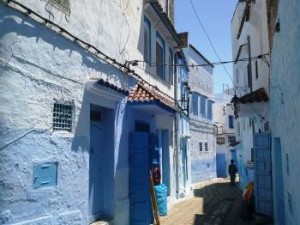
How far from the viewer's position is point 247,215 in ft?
37.0

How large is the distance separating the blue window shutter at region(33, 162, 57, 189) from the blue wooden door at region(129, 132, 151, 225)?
3.49 meters

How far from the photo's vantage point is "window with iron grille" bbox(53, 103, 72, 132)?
620 cm

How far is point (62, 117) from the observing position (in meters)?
6.38

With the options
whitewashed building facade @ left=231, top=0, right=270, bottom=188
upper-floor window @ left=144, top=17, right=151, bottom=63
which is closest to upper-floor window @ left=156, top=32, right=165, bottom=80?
upper-floor window @ left=144, top=17, right=151, bottom=63

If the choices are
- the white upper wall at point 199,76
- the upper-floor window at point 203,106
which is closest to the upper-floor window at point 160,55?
the white upper wall at point 199,76

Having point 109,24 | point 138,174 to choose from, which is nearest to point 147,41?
point 109,24

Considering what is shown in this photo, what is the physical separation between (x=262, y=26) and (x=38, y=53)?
Result: 28.2ft

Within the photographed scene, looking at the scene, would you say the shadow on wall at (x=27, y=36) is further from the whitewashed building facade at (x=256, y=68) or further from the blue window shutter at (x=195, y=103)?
the blue window shutter at (x=195, y=103)

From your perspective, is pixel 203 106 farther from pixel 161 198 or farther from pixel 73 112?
pixel 73 112

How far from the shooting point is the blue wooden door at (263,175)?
Result: 35.4 ft

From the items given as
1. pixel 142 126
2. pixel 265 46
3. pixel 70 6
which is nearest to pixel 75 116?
pixel 70 6

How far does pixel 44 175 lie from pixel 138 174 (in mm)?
3906

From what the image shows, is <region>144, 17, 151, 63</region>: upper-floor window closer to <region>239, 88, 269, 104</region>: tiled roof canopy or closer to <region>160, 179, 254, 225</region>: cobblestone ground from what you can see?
<region>239, 88, 269, 104</region>: tiled roof canopy

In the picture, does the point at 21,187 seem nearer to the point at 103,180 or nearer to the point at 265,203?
the point at 103,180
